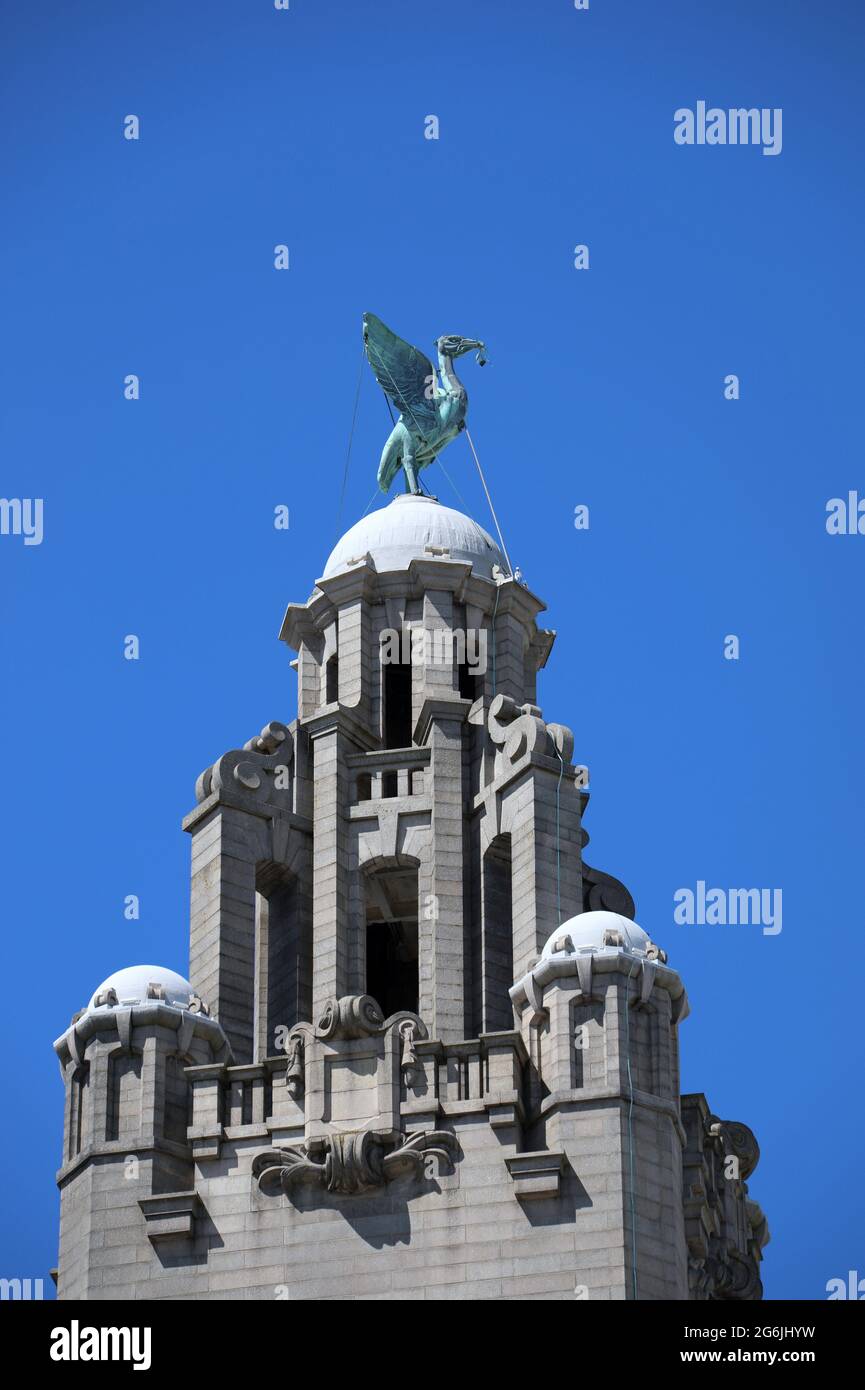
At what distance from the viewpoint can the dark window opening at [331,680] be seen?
74.9 m

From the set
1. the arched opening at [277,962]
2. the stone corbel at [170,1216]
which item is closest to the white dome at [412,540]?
the arched opening at [277,962]

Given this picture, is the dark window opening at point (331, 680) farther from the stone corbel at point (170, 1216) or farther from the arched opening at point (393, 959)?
the stone corbel at point (170, 1216)

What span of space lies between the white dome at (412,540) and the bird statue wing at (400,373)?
2.92 m

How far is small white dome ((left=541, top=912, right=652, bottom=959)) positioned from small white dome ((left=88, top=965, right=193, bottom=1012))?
20.7ft

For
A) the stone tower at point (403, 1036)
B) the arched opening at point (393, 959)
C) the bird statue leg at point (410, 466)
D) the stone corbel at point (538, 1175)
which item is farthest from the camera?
the bird statue leg at point (410, 466)

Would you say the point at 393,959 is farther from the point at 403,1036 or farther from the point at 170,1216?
the point at 170,1216

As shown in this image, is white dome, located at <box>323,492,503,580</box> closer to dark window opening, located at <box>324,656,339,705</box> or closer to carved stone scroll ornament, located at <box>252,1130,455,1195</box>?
dark window opening, located at <box>324,656,339,705</box>

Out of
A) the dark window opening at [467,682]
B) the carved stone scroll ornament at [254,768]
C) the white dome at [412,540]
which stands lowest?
the carved stone scroll ornament at [254,768]

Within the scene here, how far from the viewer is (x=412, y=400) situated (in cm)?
7894

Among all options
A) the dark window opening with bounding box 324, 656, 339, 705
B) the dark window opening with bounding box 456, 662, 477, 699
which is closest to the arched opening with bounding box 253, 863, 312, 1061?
the dark window opening with bounding box 324, 656, 339, 705

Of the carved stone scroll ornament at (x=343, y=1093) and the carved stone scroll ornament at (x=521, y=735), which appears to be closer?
the carved stone scroll ornament at (x=343, y=1093)

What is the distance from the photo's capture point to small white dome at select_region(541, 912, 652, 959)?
217 feet

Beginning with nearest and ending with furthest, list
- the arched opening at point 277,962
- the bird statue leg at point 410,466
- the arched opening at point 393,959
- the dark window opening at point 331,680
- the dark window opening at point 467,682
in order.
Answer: the arched opening at point 277,962 → the arched opening at point 393,959 → the dark window opening at point 467,682 → the dark window opening at point 331,680 → the bird statue leg at point 410,466

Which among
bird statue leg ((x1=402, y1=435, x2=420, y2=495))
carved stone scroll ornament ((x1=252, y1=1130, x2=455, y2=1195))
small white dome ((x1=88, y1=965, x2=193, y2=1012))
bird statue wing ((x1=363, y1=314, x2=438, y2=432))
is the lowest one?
carved stone scroll ornament ((x1=252, y1=1130, x2=455, y2=1195))
